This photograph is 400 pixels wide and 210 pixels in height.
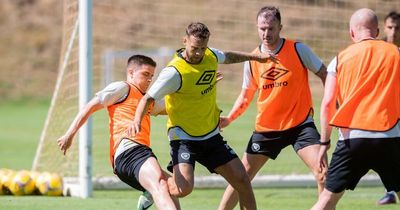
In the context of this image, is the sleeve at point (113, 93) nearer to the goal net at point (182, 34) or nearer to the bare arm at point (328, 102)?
the bare arm at point (328, 102)

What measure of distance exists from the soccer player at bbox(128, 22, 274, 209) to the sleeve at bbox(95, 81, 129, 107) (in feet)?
1.49

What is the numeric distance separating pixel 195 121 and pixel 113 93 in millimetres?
807

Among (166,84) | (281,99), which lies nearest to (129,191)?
(281,99)

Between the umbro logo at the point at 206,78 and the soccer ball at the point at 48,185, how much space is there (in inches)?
158

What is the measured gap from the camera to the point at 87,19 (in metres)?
11.7

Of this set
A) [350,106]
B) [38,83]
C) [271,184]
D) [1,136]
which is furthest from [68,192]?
[38,83]

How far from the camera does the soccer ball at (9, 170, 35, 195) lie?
12.0m

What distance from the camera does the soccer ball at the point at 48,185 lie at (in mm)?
12016

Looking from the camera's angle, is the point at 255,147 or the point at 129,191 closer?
the point at 255,147

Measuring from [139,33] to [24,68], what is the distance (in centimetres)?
1598

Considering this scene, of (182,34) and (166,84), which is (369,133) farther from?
(182,34)

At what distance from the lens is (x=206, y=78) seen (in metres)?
8.66

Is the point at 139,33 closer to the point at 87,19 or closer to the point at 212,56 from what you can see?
the point at 87,19

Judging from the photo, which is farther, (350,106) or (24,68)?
(24,68)
